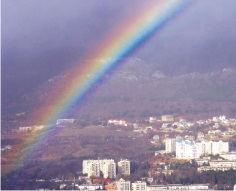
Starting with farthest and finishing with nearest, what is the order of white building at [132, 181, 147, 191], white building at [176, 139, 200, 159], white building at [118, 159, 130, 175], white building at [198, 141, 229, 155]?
white building at [198, 141, 229, 155], white building at [176, 139, 200, 159], white building at [118, 159, 130, 175], white building at [132, 181, 147, 191]

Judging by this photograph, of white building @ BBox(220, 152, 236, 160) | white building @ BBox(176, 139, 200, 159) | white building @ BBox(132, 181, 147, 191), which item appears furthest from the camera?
white building @ BBox(176, 139, 200, 159)

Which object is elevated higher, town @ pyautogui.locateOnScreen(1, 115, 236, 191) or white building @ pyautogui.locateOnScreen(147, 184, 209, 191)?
town @ pyautogui.locateOnScreen(1, 115, 236, 191)

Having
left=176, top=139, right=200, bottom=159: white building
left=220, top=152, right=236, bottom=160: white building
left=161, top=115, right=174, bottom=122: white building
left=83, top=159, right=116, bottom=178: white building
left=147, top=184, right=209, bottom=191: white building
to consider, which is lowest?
left=147, top=184, right=209, bottom=191: white building

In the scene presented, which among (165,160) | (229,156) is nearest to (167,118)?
(229,156)

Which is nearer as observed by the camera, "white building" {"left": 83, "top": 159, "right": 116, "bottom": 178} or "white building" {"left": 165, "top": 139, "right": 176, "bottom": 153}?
"white building" {"left": 83, "top": 159, "right": 116, "bottom": 178}

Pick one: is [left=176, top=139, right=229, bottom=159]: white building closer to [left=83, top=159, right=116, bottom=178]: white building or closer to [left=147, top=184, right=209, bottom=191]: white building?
[left=83, top=159, right=116, bottom=178]: white building

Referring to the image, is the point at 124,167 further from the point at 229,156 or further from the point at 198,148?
the point at 198,148

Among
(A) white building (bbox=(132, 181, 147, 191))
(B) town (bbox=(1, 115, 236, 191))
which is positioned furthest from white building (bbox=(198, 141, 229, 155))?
(A) white building (bbox=(132, 181, 147, 191))

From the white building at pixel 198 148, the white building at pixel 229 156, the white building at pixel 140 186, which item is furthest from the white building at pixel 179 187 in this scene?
the white building at pixel 198 148
